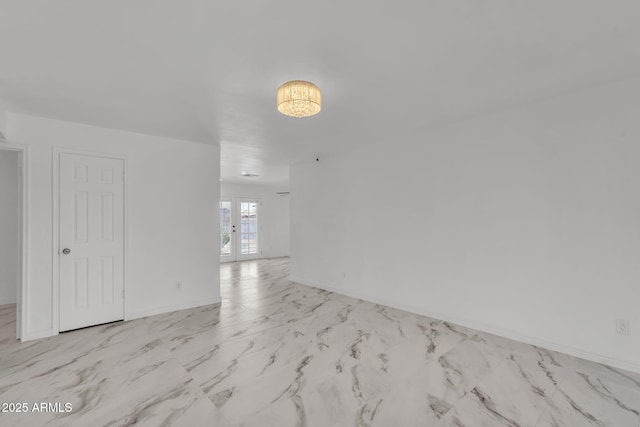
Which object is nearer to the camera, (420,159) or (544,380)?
(544,380)

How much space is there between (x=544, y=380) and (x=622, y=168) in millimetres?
1887

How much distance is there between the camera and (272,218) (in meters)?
9.76

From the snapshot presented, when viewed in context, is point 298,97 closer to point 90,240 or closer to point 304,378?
point 304,378

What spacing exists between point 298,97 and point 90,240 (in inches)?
124

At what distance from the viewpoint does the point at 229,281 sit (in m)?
6.16

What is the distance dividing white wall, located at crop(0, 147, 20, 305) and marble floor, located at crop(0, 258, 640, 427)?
1.37m

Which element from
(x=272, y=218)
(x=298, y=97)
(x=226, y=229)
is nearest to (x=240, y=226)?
(x=226, y=229)

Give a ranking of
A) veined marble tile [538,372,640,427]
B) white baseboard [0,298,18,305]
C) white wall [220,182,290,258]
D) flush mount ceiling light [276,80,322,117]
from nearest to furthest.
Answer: veined marble tile [538,372,640,427], flush mount ceiling light [276,80,322,117], white baseboard [0,298,18,305], white wall [220,182,290,258]

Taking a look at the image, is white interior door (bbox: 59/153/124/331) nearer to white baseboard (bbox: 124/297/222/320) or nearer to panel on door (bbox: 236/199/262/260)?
white baseboard (bbox: 124/297/222/320)

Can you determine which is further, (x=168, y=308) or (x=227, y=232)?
(x=227, y=232)

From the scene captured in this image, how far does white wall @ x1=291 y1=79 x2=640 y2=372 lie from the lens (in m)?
2.56

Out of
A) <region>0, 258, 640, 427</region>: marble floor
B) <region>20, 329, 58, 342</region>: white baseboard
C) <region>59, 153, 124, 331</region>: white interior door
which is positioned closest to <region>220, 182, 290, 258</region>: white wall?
<region>59, 153, 124, 331</region>: white interior door

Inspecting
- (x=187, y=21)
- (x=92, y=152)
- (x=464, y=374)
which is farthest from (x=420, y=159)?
(x=92, y=152)

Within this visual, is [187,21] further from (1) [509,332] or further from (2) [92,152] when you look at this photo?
(1) [509,332]
